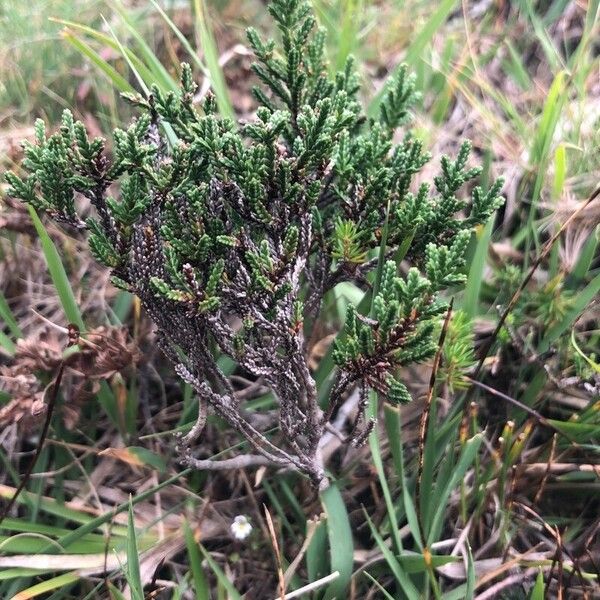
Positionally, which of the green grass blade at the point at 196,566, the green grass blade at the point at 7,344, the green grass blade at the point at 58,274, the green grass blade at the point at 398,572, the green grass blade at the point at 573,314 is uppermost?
the green grass blade at the point at 58,274

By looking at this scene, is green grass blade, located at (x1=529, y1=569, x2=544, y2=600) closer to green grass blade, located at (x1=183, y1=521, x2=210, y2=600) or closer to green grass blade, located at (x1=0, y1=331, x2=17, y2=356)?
green grass blade, located at (x1=183, y1=521, x2=210, y2=600)

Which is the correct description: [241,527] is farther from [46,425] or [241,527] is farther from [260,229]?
[260,229]

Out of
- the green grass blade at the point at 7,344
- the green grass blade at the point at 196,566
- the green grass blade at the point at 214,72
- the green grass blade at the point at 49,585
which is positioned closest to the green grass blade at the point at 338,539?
the green grass blade at the point at 196,566

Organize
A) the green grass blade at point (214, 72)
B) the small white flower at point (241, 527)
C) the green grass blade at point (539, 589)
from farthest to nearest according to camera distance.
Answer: the green grass blade at point (214, 72) → the small white flower at point (241, 527) → the green grass blade at point (539, 589)

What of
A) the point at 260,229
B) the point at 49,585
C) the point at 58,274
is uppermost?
the point at 260,229

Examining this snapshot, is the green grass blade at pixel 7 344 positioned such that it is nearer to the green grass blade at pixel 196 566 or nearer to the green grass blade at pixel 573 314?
the green grass blade at pixel 196 566

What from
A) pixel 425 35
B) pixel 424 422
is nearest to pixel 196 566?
pixel 424 422

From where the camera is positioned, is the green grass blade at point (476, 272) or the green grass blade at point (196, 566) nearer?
the green grass blade at point (196, 566)
